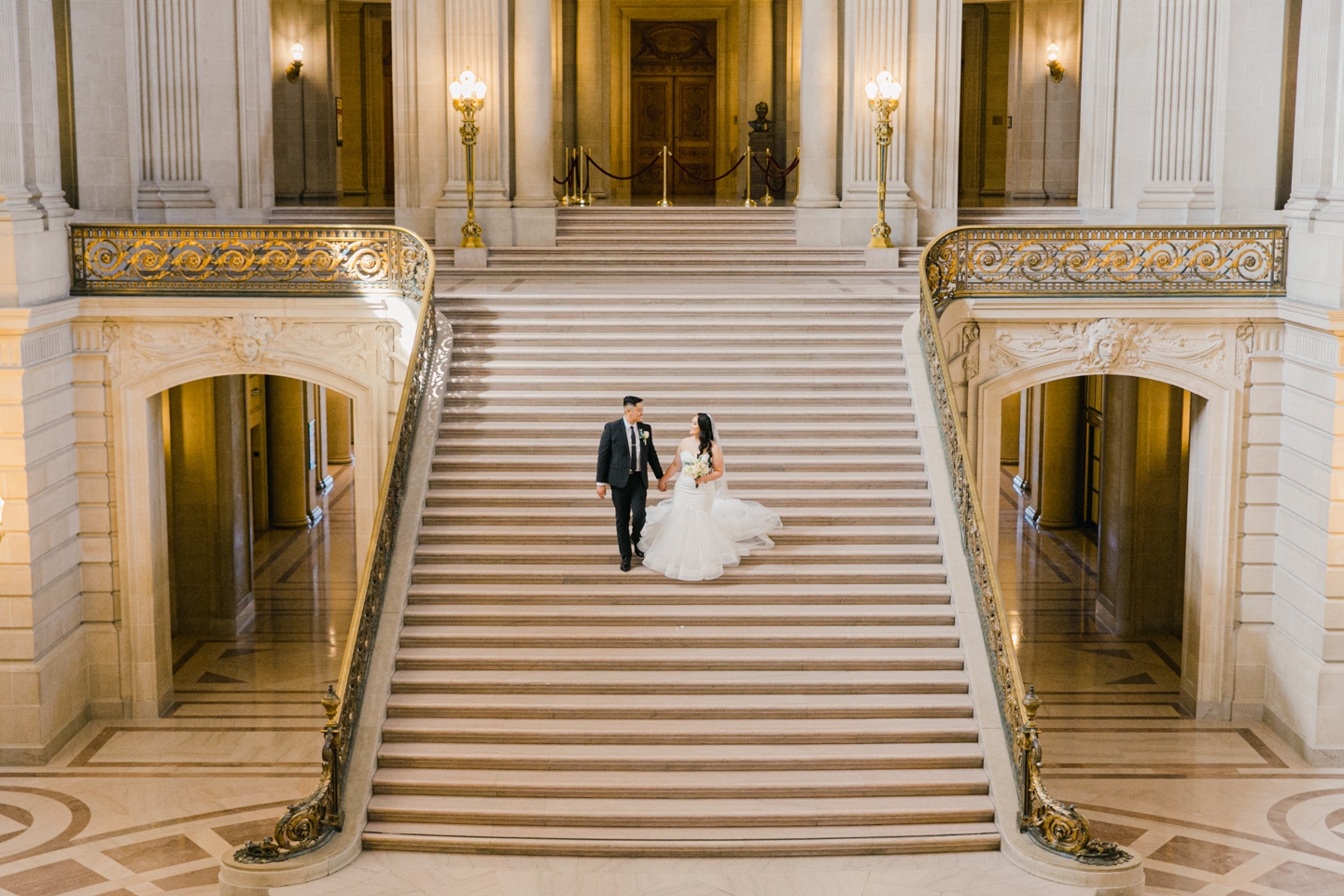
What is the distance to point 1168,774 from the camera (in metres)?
Answer: 13.0

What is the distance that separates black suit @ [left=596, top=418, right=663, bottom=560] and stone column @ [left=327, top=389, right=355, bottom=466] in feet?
51.6

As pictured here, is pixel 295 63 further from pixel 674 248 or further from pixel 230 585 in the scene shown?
pixel 230 585

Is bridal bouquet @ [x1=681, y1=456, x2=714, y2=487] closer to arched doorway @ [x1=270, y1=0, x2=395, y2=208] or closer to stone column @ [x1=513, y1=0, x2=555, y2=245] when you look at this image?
stone column @ [x1=513, y1=0, x2=555, y2=245]

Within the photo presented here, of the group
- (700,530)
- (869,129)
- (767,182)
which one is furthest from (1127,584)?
(767,182)

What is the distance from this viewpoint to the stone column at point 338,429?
26880 mm

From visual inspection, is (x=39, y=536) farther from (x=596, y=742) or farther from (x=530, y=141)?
(x=530, y=141)

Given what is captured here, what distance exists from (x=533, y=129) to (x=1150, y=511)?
8610 millimetres

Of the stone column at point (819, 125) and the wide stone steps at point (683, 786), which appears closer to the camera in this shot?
the wide stone steps at point (683, 786)

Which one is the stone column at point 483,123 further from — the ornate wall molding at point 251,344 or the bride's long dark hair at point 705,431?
the bride's long dark hair at point 705,431

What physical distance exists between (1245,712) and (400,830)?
27.8 ft

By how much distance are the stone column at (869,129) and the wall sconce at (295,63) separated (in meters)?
8.84

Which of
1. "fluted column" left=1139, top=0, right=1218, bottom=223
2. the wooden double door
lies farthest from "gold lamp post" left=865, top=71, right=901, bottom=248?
the wooden double door

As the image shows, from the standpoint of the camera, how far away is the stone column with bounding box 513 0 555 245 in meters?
18.4

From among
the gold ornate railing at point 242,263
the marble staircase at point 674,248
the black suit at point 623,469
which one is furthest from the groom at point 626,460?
the marble staircase at point 674,248
